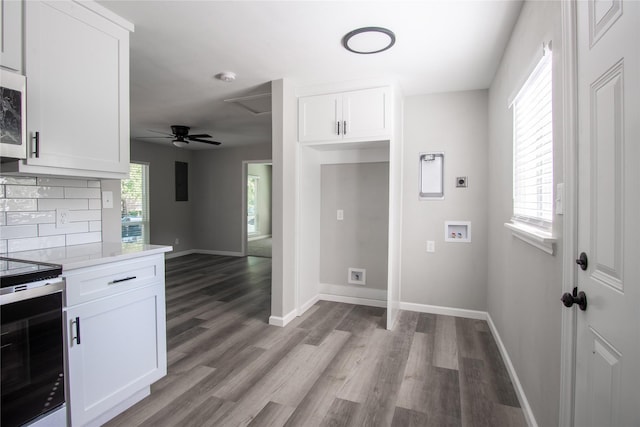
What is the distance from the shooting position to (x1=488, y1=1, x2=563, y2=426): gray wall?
1.39 m

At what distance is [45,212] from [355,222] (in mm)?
2883

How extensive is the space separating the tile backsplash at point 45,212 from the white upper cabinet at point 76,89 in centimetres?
26

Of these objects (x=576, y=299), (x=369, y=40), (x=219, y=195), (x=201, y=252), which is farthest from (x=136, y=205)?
(x=576, y=299)

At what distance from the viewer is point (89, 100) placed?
1928mm

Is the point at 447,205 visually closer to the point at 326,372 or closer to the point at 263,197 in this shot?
the point at 326,372

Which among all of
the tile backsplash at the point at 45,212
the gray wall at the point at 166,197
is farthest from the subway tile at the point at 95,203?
the gray wall at the point at 166,197

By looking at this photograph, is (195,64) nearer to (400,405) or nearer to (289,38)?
(289,38)

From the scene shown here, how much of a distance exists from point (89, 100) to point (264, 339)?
223 cm

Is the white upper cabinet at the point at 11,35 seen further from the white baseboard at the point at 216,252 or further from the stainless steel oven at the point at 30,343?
the white baseboard at the point at 216,252

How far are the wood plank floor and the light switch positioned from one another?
127 centimetres

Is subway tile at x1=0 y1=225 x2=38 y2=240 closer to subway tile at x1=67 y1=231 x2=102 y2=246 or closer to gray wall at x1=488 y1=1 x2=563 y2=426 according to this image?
subway tile at x1=67 y1=231 x2=102 y2=246

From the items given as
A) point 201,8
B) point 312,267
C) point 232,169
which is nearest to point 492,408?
point 312,267

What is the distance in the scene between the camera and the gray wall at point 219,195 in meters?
7.22

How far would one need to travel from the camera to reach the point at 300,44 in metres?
2.46
